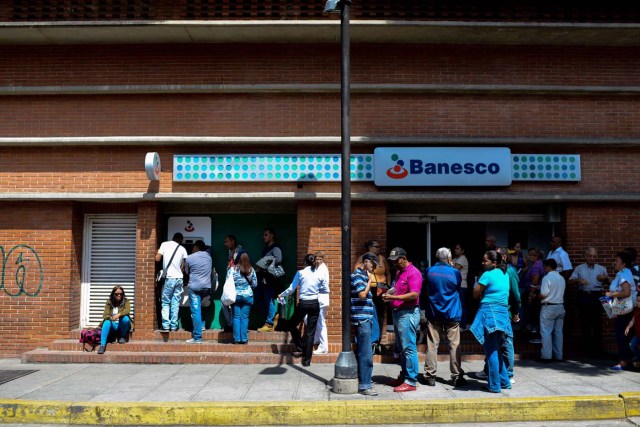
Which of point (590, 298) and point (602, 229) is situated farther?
point (602, 229)

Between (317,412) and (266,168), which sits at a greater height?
(266,168)

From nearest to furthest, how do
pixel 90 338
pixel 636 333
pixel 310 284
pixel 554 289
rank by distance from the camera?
pixel 636 333 → pixel 310 284 → pixel 554 289 → pixel 90 338

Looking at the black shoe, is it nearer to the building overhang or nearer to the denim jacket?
the denim jacket

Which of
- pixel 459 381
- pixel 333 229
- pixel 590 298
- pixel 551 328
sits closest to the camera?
pixel 459 381

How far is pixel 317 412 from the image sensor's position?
22.0 ft

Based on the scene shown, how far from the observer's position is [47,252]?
1030cm

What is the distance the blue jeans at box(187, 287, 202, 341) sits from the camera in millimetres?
9898

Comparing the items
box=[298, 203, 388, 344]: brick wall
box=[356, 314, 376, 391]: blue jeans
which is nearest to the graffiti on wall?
box=[298, 203, 388, 344]: brick wall

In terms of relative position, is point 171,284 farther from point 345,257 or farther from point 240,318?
point 345,257

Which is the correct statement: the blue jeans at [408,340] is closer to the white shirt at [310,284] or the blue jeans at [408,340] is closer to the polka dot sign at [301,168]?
the white shirt at [310,284]

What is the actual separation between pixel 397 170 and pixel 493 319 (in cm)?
374

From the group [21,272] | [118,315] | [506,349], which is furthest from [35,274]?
[506,349]

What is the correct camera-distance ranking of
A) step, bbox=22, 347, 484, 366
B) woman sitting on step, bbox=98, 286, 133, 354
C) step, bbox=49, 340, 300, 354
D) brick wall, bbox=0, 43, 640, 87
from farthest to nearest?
brick wall, bbox=0, 43, 640, 87
woman sitting on step, bbox=98, 286, 133, 354
step, bbox=49, 340, 300, 354
step, bbox=22, 347, 484, 366

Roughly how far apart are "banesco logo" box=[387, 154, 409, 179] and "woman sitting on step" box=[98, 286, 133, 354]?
5405mm
